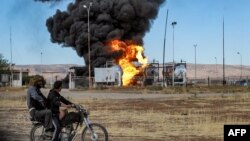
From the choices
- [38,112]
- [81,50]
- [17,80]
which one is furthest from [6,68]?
[38,112]

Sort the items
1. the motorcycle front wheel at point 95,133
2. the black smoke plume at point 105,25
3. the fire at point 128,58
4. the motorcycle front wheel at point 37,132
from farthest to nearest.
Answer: the fire at point 128,58, the black smoke plume at point 105,25, the motorcycle front wheel at point 37,132, the motorcycle front wheel at point 95,133

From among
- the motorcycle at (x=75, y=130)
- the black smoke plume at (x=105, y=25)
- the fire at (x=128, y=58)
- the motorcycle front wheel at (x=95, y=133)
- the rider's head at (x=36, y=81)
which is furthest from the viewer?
the fire at (x=128, y=58)

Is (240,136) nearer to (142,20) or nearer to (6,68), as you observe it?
(142,20)

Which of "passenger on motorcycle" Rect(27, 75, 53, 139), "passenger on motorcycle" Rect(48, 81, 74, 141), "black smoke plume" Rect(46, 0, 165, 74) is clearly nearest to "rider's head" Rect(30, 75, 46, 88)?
"passenger on motorcycle" Rect(27, 75, 53, 139)

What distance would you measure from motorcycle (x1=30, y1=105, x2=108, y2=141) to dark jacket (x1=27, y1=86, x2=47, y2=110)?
0.53 metres

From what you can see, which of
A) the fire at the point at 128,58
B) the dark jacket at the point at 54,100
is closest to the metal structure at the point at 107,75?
the fire at the point at 128,58

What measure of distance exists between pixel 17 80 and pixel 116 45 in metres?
20.6

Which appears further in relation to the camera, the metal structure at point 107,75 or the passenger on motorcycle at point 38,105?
the metal structure at point 107,75

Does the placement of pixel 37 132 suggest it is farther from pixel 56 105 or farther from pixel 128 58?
pixel 128 58

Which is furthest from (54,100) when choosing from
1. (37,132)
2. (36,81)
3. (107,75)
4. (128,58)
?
(128,58)

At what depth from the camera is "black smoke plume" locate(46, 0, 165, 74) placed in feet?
293

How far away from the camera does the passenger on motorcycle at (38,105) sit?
Result: 12.5 meters

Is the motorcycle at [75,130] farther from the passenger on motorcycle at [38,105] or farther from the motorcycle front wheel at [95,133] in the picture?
the passenger on motorcycle at [38,105]

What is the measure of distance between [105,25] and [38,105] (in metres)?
77.5
